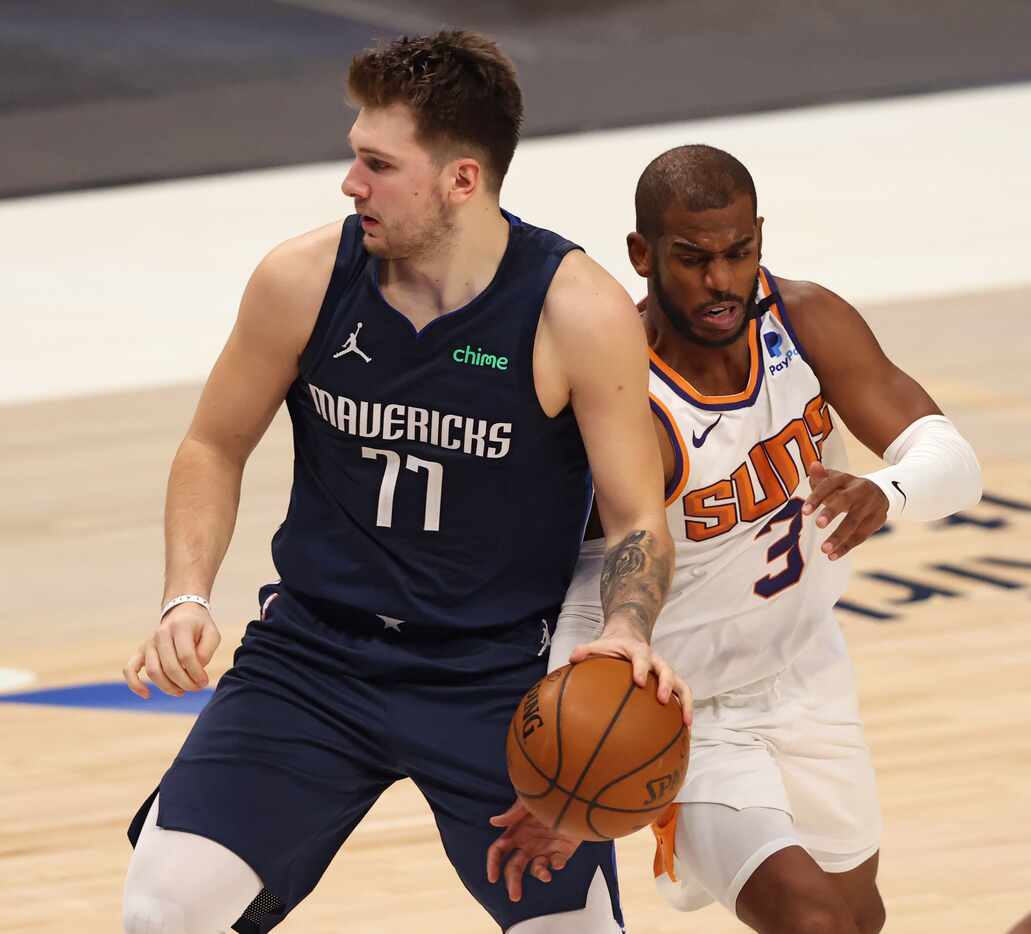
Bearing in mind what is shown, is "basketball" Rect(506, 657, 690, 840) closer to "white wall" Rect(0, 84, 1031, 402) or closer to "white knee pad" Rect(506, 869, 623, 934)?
"white knee pad" Rect(506, 869, 623, 934)

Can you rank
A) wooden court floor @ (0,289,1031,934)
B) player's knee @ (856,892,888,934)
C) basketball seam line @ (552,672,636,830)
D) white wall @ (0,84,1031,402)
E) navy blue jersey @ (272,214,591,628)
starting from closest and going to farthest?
basketball seam line @ (552,672,636,830)
navy blue jersey @ (272,214,591,628)
player's knee @ (856,892,888,934)
wooden court floor @ (0,289,1031,934)
white wall @ (0,84,1031,402)

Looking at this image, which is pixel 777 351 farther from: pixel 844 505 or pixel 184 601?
pixel 184 601

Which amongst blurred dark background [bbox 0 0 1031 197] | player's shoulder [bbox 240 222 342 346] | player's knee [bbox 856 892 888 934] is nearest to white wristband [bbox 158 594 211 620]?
player's shoulder [bbox 240 222 342 346]

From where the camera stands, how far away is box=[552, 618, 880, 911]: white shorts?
3588 millimetres

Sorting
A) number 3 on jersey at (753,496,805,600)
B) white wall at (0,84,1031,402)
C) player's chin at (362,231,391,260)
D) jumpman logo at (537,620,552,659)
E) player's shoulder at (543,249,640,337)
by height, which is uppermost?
player's chin at (362,231,391,260)

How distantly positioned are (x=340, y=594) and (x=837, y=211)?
8.77m

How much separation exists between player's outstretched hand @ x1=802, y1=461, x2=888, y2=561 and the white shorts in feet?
1.41

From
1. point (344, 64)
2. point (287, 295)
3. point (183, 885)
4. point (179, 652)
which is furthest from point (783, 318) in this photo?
point (344, 64)

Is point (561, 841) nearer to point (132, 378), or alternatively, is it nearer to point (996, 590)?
point (996, 590)

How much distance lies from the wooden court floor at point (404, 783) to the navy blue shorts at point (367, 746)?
111 cm

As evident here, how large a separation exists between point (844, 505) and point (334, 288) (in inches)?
35.0

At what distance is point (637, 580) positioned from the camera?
3.29 meters

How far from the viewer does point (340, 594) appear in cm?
355

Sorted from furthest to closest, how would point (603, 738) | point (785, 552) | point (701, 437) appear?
point (785, 552) < point (701, 437) < point (603, 738)
